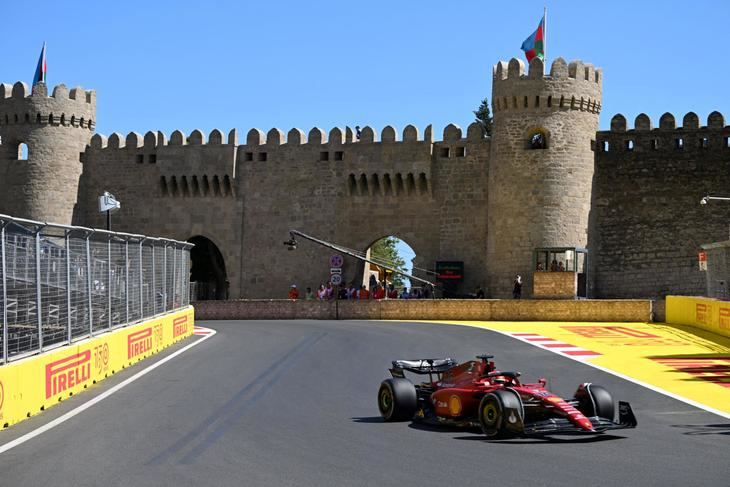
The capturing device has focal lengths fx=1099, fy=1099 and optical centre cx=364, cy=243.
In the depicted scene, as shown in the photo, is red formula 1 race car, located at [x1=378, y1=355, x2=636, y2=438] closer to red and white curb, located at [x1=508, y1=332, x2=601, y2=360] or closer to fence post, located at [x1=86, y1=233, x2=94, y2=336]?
fence post, located at [x1=86, y1=233, x2=94, y2=336]

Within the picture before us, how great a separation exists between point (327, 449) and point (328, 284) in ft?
122

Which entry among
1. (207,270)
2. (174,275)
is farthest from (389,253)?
(174,275)

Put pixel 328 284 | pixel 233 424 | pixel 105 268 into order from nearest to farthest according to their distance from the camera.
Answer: pixel 233 424 → pixel 105 268 → pixel 328 284

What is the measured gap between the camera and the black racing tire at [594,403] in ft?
39.9

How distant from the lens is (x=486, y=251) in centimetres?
4575

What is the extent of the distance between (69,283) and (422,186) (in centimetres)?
3206

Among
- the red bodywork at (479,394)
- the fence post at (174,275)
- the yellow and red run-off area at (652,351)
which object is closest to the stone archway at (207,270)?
the yellow and red run-off area at (652,351)

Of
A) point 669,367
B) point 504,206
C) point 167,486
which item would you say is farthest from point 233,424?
point 504,206

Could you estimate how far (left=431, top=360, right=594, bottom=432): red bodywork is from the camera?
11695mm

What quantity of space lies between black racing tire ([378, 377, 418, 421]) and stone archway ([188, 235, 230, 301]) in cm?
4114

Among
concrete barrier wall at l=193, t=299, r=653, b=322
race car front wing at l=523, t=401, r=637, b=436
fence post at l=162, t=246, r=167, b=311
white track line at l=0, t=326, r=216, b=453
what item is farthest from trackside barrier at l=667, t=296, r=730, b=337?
race car front wing at l=523, t=401, r=637, b=436

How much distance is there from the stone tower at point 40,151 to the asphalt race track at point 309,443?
34.0m

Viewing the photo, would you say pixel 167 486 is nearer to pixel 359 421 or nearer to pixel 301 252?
pixel 359 421

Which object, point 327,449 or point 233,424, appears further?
point 233,424
